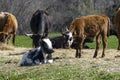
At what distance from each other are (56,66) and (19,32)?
41.7 meters

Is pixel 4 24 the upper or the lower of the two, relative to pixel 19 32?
upper

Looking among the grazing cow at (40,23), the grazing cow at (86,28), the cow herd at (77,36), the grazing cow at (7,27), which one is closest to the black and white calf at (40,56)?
the cow herd at (77,36)

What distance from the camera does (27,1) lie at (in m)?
58.2

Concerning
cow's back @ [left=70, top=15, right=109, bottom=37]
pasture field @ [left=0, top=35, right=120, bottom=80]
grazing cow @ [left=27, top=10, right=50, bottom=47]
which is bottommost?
pasture field @ [left=0, top=35, right=120, bottom=80]

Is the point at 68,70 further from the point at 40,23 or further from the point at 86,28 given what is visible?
the point at 40,23

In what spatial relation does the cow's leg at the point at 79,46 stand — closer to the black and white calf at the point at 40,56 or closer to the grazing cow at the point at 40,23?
the black and white calf at the point at 40,56

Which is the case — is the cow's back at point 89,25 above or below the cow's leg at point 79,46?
above

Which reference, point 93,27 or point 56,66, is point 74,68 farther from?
point 93,27

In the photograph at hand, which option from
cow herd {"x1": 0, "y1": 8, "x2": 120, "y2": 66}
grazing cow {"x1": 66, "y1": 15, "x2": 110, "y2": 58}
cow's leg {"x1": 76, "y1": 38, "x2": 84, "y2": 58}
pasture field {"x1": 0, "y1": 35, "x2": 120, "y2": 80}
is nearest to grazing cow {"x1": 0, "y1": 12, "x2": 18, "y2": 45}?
cow herd {"x1": 0, "y1": 8, "x2": 120, "y2": 66}

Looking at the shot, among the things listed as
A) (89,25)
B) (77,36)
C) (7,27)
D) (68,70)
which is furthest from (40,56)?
(7,27)

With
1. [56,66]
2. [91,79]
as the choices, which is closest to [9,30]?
A: [56,66]

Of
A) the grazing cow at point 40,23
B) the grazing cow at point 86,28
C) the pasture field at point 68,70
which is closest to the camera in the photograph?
the pasture field at point 68,70

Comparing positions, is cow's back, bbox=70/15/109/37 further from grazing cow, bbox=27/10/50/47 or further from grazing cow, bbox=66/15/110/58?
grazing cow, bbox=27/10/50/47

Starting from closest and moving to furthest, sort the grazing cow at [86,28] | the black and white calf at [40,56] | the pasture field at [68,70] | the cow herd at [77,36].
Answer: the pasture field at [68,70]
the black and white calf at [40,56]
the cow herd at [77,36]
the grazing cow at [86,28]
